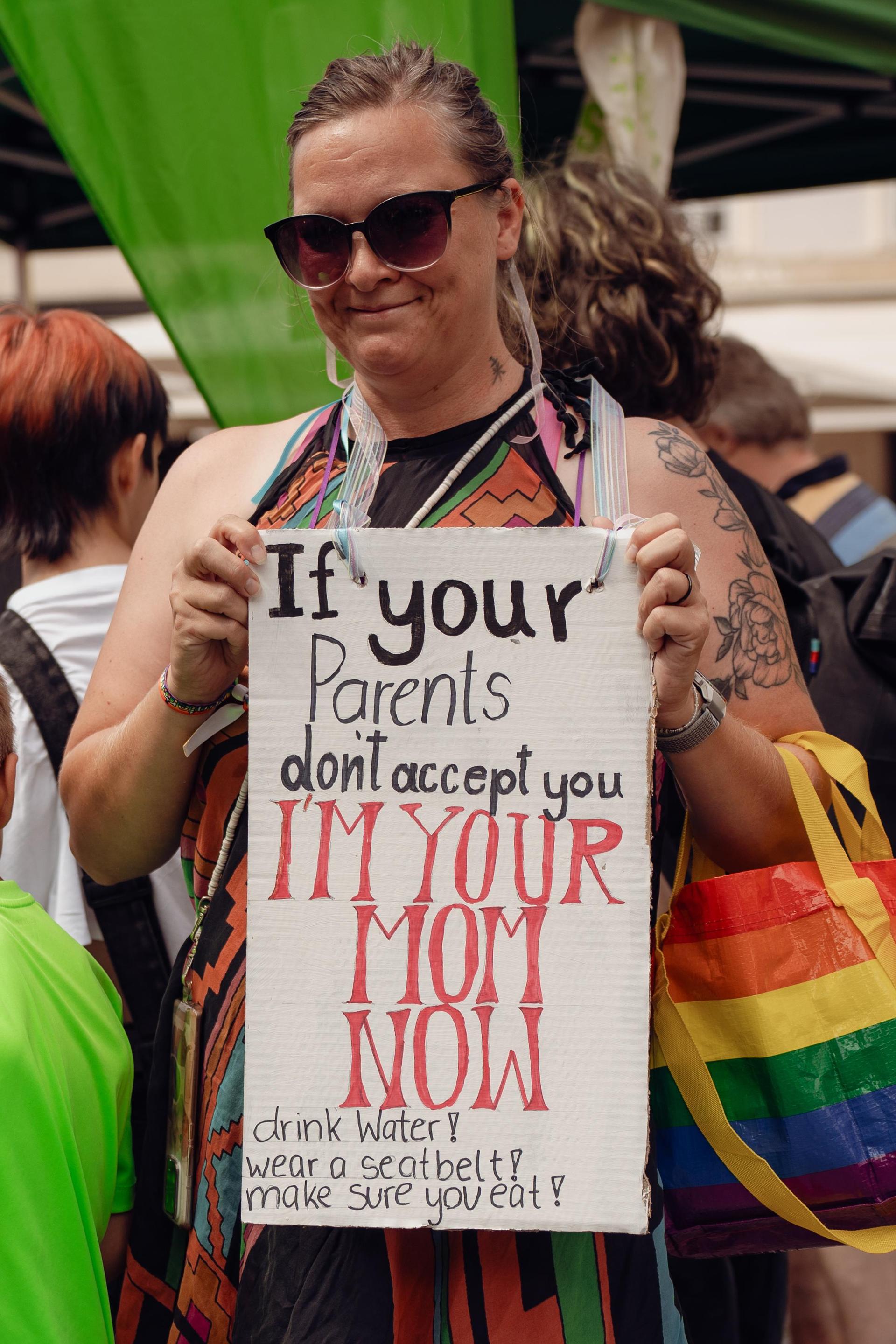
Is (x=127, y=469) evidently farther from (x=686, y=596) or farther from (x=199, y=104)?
(x=686, y=596)

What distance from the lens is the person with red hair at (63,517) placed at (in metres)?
2.01

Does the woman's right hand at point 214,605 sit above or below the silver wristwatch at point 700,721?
above

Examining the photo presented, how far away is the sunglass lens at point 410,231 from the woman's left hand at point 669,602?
1.17 feet

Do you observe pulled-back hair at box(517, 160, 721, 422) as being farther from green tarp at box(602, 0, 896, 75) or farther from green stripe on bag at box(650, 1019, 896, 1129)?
green stripe on bag at box(650, 1019, 896, 1129)

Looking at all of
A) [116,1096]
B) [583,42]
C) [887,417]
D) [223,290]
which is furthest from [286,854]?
[887,417]

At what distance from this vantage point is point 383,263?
138 centimetres

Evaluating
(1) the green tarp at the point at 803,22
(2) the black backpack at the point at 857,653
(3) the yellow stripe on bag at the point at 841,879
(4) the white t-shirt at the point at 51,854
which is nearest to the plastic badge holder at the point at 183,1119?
(4) the white t-shirt at the point at 51,854

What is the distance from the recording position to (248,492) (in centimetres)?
161

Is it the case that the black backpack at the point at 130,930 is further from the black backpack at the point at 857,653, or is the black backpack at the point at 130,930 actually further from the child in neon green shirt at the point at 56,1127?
the black backpack at the point at 857,653

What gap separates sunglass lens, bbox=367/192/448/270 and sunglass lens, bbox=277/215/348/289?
4 cm

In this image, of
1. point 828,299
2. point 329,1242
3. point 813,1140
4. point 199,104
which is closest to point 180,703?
point 329,1242

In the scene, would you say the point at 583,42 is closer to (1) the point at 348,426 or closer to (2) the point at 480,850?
(1) the point at 348,426

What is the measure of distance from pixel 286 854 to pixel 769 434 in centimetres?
286

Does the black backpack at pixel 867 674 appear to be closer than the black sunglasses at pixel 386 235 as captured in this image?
No
